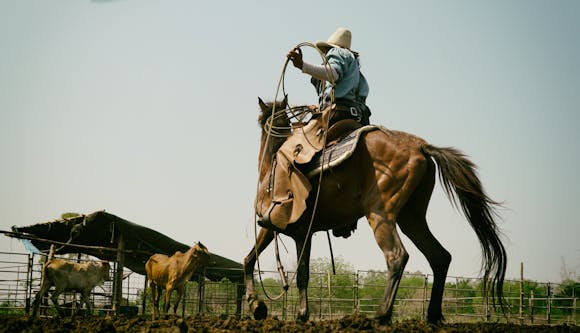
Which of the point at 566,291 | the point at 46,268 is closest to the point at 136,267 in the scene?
the point at 46,268

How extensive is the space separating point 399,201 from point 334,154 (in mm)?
898

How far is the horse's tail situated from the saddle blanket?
81 centimetres

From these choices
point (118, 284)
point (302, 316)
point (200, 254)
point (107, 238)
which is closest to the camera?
point (302, 316)

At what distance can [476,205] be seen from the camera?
6.00m

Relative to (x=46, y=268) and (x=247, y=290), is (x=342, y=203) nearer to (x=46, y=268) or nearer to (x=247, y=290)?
(x=247, y=290)

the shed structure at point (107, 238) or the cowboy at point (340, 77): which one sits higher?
the cowboy at point (340, 77)

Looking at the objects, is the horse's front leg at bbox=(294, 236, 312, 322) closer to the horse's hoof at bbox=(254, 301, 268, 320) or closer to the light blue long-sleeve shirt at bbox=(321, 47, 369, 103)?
the horse's hoof at bbox=(254, 301, 268, 320)

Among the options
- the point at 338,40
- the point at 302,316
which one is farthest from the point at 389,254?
the point at 338,40

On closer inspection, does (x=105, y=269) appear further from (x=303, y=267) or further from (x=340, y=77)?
(x=340, y=77)

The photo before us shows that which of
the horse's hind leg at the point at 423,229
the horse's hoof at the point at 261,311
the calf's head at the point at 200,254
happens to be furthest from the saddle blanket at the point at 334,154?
the calf's head at the point at 200,254

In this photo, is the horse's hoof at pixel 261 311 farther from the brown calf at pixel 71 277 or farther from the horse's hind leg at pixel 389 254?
the brown calf at pixel 71 277

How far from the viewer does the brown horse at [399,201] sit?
19.2 ft

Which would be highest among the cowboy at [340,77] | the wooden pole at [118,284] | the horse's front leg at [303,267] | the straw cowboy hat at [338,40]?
the straw cowboy hat at [338,40]

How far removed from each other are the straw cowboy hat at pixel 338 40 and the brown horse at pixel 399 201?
1508 mm
